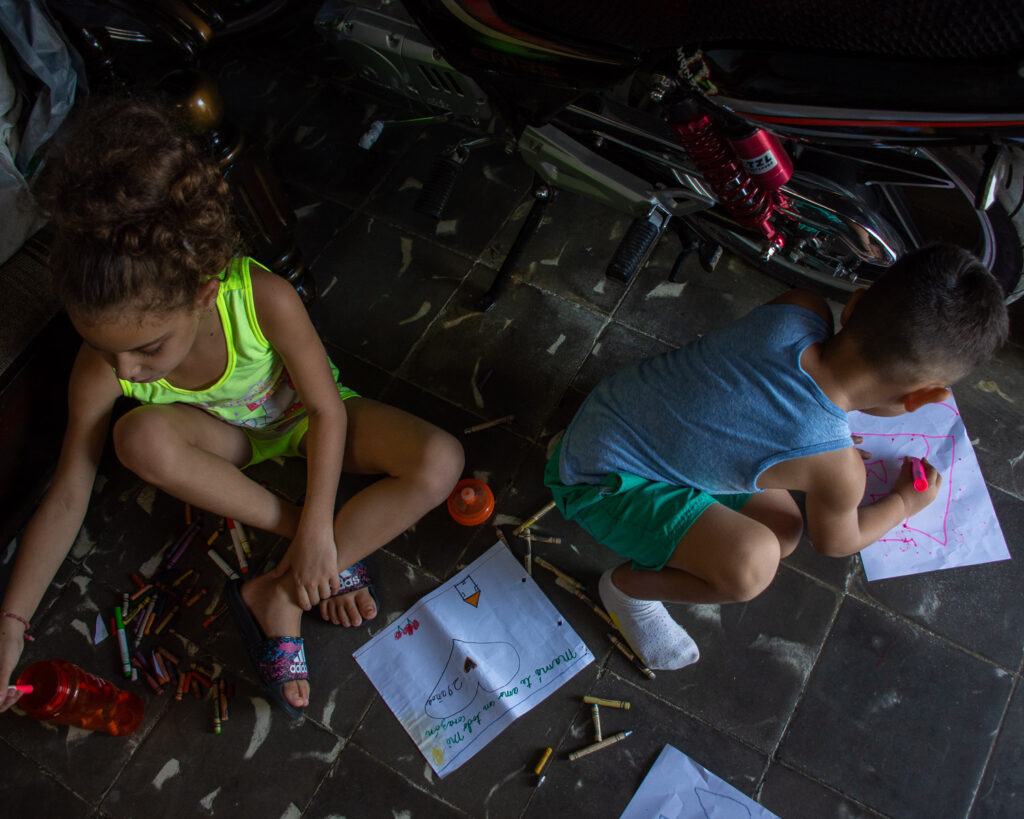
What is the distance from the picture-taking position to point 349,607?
1239 millimetres

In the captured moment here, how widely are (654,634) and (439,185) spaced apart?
A: 0.95 meters

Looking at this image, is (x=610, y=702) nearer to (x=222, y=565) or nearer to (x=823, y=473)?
(x=823, y=473)

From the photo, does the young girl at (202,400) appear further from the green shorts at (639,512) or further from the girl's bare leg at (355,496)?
the green shorts at (639,512)

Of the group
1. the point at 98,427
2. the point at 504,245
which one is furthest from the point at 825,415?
the point at 98,427

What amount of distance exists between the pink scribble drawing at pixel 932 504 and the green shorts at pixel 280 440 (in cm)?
95

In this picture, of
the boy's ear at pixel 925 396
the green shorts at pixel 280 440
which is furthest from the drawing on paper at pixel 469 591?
the boy's ear at pixel 925 396

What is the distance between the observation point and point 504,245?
1548 millimetres

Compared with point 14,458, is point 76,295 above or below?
above

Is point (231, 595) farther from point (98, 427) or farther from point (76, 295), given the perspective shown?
point (76, 295)

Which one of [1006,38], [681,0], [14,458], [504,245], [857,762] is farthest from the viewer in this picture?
[504,245]

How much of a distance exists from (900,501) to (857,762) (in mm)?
428

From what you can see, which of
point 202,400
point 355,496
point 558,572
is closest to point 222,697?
point 355,496

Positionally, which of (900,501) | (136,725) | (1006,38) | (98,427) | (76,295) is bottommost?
(136,725)

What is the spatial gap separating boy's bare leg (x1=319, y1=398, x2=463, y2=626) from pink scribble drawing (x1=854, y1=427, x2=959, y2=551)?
748 millimetres
